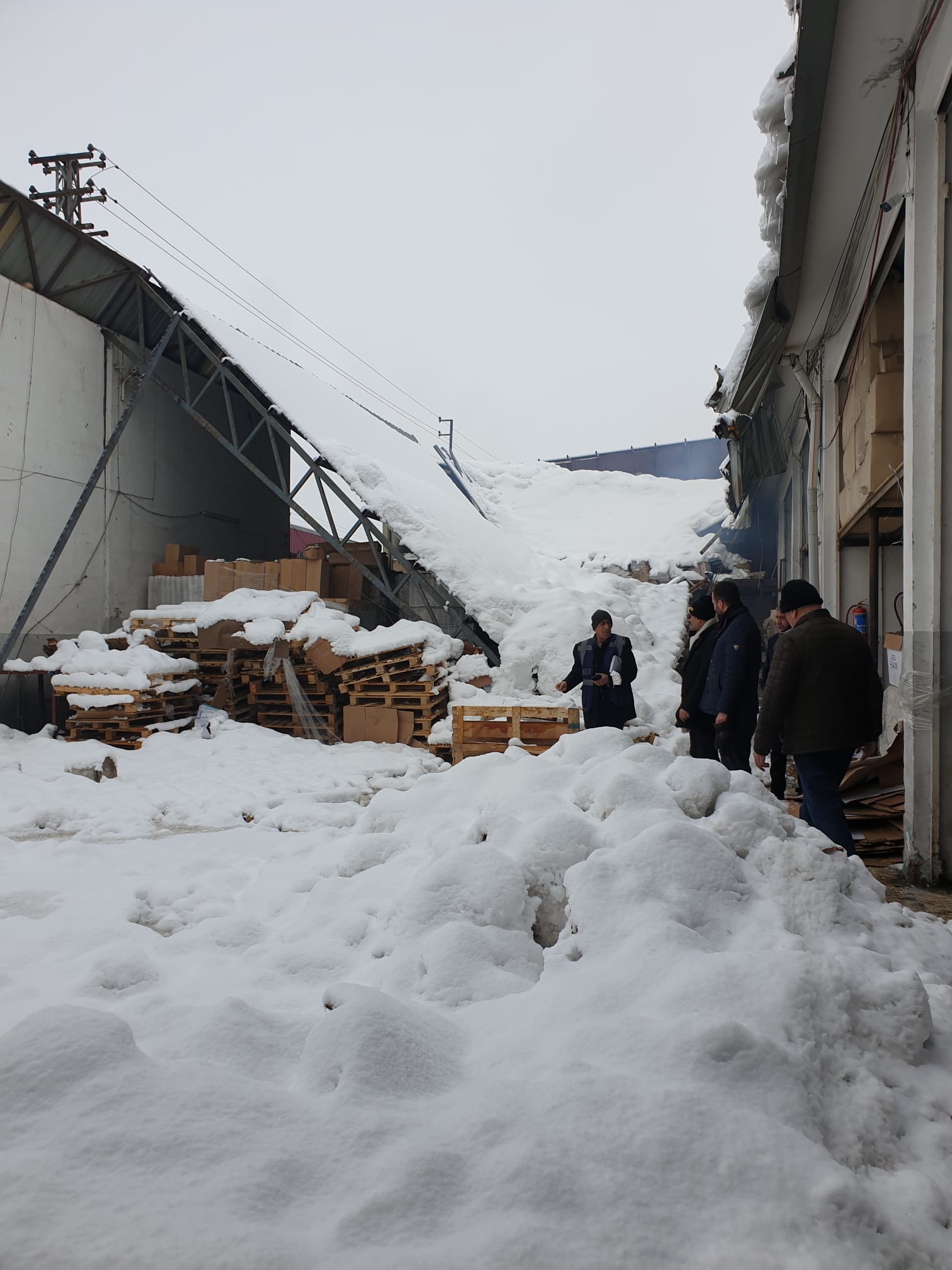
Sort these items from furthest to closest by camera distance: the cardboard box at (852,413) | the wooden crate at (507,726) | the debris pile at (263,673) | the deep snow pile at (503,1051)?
1. the debris pile at (263,673)
2. the wooden crate at (507,726)
3. the cardboard box at (852,413)
4. the deep snow pile at (503,1051)

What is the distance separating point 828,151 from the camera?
210 inches

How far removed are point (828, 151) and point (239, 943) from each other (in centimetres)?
617

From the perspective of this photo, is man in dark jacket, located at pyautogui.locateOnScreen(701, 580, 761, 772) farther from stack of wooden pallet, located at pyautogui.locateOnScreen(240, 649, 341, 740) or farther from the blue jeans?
stack of wooden pallet, located at pyautogui.locateOnScreen(240, 649, 341, 740)

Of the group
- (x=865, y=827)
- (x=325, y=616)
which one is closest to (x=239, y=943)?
(x=865, y=827)

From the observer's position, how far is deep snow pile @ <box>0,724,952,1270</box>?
4.67 ft

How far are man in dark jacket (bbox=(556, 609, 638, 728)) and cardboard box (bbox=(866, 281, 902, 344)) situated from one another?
3010mm

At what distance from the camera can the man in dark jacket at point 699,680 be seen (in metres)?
5.51

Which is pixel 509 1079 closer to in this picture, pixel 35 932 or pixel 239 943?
pixel 239 943

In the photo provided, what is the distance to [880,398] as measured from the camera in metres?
5.76

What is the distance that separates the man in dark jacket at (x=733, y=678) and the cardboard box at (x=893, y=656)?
126 cm

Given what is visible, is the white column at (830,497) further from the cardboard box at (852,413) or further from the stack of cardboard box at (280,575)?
the stack of cardboard box at (280,575)

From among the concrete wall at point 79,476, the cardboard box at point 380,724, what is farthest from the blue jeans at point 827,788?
the concrete wall at point 79,476

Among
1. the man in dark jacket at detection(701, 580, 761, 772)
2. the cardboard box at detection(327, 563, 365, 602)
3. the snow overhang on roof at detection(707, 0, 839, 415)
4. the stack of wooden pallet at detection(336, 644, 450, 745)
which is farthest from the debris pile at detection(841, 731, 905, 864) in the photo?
the cardboard box at detection(327, 563, 365, 602)

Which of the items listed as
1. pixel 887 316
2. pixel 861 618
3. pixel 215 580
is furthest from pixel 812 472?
pixel 215 580
